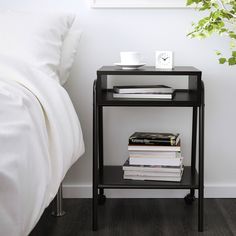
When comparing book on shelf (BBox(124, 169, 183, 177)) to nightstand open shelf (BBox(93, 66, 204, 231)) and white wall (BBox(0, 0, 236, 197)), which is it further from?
white wall (BBox(0, 0, 236, 197))

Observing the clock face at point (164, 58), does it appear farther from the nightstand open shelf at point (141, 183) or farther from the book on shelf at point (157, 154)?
the nightstand open shelf at point (141, 183)

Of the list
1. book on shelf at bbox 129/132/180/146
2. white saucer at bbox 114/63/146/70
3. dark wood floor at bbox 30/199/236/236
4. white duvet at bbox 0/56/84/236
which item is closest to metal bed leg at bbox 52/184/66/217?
dark wood floor at bbox 30/199/236/236

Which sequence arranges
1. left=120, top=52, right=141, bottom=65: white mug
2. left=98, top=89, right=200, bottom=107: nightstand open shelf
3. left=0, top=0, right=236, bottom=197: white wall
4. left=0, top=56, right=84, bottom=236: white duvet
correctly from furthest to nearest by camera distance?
left=0, top=0, right=236, bottom=197: white wall < left=120, top=52, right=141, bottom=65: white mug < left=98, top=89, right=200, bottom=107: nightstand open shelf < left=0, top=56, right=84, bottom=236: white duvet

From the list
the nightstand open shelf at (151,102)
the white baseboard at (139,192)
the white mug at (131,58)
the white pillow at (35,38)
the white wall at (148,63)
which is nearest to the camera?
the white pillow at (35,38)

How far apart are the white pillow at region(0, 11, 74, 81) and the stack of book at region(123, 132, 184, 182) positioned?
515 mm

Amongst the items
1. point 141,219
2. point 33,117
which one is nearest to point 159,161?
point 141,219

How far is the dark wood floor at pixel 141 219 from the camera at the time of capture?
6.83 feet

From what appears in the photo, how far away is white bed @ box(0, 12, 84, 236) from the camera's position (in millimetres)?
1115

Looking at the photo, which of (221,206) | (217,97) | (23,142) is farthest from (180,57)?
(23,142)

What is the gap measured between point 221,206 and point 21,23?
4.44 feet

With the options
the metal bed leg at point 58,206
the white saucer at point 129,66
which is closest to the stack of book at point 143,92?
the white saucer at point 129,66

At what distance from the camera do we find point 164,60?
7.20ft

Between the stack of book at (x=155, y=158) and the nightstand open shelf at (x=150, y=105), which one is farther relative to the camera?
the stack of book at (x=155, y=158)

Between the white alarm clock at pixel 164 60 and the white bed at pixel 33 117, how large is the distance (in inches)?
16.2
